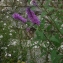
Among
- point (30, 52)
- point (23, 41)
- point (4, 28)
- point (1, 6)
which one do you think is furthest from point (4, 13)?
point (30, 52)

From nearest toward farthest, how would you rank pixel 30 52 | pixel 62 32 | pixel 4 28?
pixel 62 32 < pixel 30 52 < pixel 4 28

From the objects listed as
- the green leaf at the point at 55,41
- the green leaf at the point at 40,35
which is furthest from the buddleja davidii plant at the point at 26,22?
the green leaf at the point at 55,41

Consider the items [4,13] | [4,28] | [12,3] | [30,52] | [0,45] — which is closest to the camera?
[30,52]

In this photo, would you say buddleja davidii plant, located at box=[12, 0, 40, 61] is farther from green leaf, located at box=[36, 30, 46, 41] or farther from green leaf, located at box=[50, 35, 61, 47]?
green leaf, located at box=[50, 35, 61, 47]

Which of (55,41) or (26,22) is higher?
(26,22)

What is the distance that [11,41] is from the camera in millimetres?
4086

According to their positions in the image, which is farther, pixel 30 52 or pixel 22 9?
pixel 22 9

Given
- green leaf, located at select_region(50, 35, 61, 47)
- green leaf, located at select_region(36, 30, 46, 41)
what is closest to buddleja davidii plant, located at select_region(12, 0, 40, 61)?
green leaf, located at select_region(36, 30, 46, 41)

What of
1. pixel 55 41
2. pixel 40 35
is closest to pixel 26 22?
pixel 40 35

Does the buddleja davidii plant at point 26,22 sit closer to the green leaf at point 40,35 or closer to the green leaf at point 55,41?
the green leaf at point 40,35

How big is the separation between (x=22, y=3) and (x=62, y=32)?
11.2 ft

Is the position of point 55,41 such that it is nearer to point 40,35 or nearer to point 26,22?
point 40,35

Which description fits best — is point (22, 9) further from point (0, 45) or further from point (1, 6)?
point (0, 45)

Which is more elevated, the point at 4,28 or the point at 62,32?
the point at 62,32
